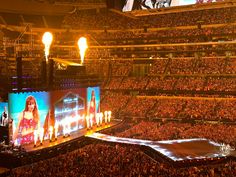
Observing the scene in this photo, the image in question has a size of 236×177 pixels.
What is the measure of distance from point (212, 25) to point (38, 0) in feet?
75.6

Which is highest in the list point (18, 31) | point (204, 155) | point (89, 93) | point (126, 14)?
point (126, 14)

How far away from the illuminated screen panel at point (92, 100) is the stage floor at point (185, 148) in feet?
21.0

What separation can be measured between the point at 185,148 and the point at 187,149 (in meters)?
0.26

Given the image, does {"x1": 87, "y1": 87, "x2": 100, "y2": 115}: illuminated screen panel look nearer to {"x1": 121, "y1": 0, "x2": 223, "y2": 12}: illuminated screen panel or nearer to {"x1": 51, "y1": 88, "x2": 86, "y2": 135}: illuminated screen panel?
{"x1": 51, "y1": 88, "x2": 86, "y2": 135}: illuminated screen panel

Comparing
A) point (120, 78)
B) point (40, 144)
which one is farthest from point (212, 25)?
point (40, 144)

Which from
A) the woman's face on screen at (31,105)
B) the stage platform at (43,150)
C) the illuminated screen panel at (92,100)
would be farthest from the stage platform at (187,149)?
the illuminated screen panel at (92,100)

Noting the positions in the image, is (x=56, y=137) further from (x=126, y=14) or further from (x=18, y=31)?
(x=126, y=14)

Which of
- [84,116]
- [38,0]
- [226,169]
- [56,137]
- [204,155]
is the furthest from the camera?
[38,0]

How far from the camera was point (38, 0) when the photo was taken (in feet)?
149

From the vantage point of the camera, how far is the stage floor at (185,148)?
63.6ft

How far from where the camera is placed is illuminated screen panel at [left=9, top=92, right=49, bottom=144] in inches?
850

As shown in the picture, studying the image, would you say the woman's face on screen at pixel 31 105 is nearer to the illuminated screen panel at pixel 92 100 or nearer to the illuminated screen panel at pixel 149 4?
the illuminated screen panel at pixel 92 100

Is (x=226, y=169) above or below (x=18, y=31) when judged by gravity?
below

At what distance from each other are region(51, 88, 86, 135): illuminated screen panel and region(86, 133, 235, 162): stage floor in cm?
299
